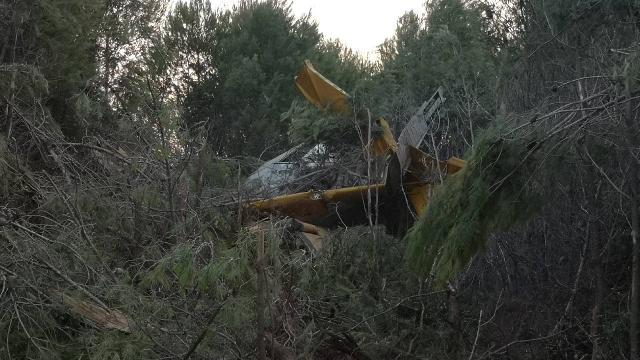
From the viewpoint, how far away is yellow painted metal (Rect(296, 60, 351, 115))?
7.87m

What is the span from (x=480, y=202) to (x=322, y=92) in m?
4.35

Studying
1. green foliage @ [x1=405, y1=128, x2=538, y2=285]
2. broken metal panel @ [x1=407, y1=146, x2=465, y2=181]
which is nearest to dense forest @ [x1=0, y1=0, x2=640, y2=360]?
green foliage @ [x1=405, y1=128, x2=538, y2=285]

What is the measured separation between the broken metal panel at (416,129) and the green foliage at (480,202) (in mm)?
2845

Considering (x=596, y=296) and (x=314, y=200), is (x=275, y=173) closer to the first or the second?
(x=314, y=200)

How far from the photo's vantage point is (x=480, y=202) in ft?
13.1

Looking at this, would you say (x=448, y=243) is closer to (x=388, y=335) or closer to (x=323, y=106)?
(x=388, y=335)

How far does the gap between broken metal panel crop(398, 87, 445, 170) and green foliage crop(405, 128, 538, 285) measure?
9.33 feet

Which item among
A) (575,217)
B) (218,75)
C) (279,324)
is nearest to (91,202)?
(279,324)

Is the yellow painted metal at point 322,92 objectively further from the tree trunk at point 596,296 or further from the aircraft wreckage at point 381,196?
the tree trunk at point 596,296

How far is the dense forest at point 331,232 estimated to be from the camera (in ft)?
13.3

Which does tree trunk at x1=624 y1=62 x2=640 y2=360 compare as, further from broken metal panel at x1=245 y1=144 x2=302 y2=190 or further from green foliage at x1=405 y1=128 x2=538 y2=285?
broken metal panel at x1=245 y1=144 x2=302 y2=190

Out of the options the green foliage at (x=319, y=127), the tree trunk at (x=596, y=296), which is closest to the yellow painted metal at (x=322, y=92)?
the green foliage at (x=319, y=127)

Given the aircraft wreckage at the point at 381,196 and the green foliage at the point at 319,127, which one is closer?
the aircraft wreckage at the point at 381,196

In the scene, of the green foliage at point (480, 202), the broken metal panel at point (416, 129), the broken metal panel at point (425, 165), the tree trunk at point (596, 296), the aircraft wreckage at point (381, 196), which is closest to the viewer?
the green foliage at point (480, 202)
